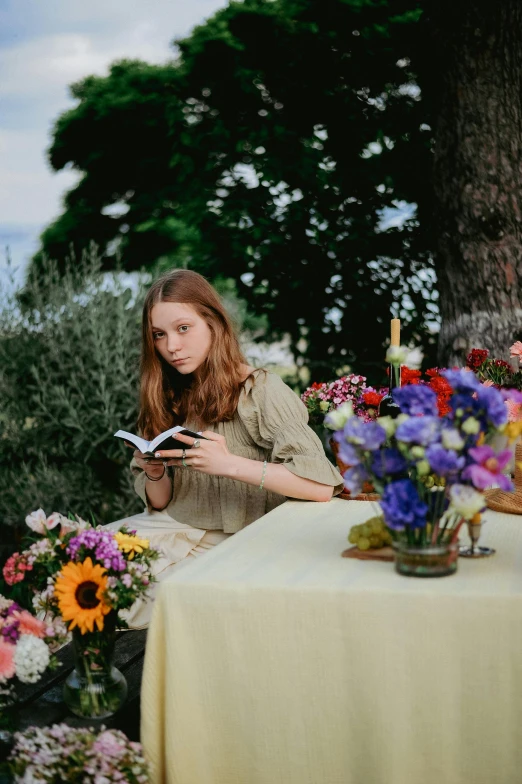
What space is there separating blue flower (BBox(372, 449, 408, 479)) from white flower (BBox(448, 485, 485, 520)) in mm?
131

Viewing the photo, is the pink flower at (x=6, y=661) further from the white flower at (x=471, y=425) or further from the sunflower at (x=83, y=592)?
the white flower at (x=471, y=425)

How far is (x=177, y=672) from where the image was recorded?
1.81 m

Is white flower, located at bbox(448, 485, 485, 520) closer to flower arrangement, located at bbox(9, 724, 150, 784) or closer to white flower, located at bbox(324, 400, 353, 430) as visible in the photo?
white flower, located at bbox(324, 400, 353, 430)

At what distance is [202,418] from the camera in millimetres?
2939

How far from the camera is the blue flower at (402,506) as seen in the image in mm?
1662

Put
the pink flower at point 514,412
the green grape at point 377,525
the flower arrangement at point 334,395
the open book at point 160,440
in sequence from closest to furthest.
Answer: the green grape at point 377,525
the pink flower at point 514,412
the open book at point 160,440
the flower arrangement at point 334,395

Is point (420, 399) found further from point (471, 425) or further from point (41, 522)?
point (41, 522)

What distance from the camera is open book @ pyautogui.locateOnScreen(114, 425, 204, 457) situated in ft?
8.05

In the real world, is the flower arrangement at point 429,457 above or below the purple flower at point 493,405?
below

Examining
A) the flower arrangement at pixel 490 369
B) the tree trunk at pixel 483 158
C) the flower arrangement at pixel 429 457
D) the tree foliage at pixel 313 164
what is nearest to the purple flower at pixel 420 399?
the flower arrangement at pixel 429 457

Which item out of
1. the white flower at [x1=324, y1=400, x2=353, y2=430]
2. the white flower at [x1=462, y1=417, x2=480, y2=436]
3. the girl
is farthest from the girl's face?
the white flower at [x1=462, y1=417, x2=480, y2=436]

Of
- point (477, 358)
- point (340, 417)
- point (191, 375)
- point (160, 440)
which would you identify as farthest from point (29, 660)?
point (477, 358)

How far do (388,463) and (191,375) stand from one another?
58.5 inches

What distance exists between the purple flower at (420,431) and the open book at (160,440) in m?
0.93
